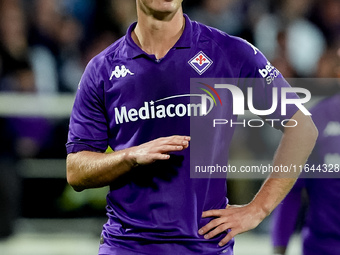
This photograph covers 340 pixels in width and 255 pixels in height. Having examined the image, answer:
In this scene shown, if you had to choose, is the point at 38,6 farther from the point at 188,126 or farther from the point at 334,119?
the point at 188,126

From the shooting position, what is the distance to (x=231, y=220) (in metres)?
3.14

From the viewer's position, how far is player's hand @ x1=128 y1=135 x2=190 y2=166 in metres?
2.81

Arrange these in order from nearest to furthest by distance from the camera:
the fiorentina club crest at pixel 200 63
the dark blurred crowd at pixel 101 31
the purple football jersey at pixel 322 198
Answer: the fiorentina club crest at pixel 200 63, the purple football jersey at pixel 322 198, the dark blurred crowd at pixel 101 31

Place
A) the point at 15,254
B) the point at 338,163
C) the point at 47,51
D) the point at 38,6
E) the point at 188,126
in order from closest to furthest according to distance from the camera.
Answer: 1. the point at 188,126
2. the point at 338,163
3. the point at 15,254
4. the point at 47,51
5. the point at 38,6

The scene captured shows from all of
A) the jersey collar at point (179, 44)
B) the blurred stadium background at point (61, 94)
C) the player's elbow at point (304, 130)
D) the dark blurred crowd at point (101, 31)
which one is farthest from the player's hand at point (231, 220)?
the dark blurred crowd at point (101, 31)

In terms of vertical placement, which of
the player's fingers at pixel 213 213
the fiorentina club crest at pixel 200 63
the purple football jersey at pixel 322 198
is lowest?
the purple football jersey at pixel 322 198

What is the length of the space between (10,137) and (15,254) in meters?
1.03

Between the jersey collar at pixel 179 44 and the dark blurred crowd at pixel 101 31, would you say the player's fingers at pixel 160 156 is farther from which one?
the dark blurred crowd at pixel 101 31

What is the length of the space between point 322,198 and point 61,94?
3143 millimetres

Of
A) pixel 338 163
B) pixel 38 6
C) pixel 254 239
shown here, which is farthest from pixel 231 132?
pixel 38 6

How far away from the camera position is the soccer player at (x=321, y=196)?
177 inches

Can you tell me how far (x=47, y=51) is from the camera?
736cm

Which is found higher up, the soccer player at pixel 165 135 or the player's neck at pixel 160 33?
the player's neck at pixel 160 33

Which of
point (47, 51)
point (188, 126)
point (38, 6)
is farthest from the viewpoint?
point (38, 6)
